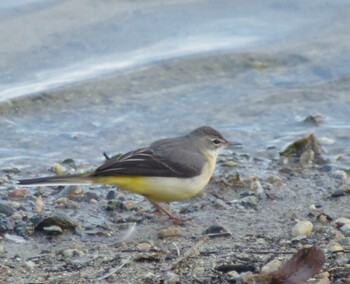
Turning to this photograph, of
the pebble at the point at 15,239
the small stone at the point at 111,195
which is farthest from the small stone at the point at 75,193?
the pebble at the point at 15,239

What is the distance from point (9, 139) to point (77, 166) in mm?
1274

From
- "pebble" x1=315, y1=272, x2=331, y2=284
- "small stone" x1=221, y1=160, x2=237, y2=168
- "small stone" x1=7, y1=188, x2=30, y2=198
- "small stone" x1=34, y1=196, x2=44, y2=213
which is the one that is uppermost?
"pebble" x1=315, y1=272, x2=331, y2=284

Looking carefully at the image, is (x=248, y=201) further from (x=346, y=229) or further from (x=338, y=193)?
(x=346, y=229)

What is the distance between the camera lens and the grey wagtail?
9125mm

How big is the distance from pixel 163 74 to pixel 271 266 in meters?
7.53


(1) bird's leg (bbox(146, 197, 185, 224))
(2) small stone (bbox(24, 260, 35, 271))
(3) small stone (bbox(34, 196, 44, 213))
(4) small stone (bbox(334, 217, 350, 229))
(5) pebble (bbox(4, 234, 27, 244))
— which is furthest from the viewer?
(3) small stone (bbox(34, 196, 44, 213))

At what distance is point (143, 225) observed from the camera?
9188 millimetres

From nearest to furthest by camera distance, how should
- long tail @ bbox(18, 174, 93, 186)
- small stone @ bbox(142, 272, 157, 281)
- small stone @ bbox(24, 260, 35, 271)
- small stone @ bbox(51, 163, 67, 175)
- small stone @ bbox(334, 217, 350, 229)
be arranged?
1. small stone @ bbox(142, 272, 157, 281)
2. small stone @ bbox(24, 260, 35, 271)
3. long tail @ bbox(18, 174, 93, 186)
4. small stone @ bbox(334, 217, 350, 229)
5. small stone @ bbox(51, 163, 67, 175)

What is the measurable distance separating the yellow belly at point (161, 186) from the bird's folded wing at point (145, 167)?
52 mm

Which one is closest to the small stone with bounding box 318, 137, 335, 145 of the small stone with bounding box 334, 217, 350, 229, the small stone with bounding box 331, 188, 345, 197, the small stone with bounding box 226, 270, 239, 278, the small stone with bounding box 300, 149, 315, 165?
the small stone with bounding box 300, 149, 315, 165

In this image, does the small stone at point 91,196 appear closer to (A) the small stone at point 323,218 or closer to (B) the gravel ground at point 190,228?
(B) the gravel ground at point 190,228

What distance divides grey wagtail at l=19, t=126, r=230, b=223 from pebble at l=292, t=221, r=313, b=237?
1.02 meters

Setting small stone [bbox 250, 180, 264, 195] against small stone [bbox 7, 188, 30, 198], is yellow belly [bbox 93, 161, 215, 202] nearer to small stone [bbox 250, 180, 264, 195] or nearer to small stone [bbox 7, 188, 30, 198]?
small stone [bbox 250, 180, 264, 195]

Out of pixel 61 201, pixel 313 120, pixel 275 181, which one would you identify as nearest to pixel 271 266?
pixel 61 201
